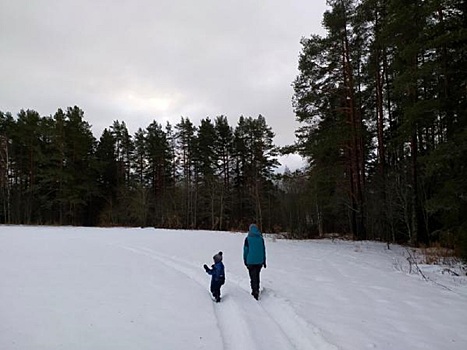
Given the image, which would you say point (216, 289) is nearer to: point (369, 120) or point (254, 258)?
point (254, 258)

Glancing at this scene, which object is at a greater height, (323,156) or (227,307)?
(323,156)

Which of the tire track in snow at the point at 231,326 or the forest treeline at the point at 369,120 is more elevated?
the forest treeline at the point at 369,120

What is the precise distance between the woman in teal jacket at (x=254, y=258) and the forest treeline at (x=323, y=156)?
5.80 m

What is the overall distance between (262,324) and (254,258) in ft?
7.77

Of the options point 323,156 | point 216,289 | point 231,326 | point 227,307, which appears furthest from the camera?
point 323,156

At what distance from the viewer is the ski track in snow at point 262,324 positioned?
16.4ft

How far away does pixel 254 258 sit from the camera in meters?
8.20

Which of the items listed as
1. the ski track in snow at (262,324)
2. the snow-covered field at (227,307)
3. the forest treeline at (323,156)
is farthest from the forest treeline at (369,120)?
the ski track in snow at (262,324)

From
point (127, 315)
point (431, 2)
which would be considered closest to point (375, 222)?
point (431, 2)

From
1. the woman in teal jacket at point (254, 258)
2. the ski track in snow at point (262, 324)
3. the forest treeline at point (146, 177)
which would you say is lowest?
the ski track in snow at point (262, 324)

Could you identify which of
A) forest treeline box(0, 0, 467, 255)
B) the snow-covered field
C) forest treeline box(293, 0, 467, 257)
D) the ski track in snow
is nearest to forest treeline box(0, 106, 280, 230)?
forest treeline box(0, 0, 467, 255)

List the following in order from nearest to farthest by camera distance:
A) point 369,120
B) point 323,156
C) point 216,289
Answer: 1. point 216,289
2. point 323,156
3. point 369,120

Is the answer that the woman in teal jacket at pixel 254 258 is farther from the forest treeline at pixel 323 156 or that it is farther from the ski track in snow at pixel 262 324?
the forest treeline at pixel 323 156

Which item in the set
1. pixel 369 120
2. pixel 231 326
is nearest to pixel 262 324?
pixel 231 326
